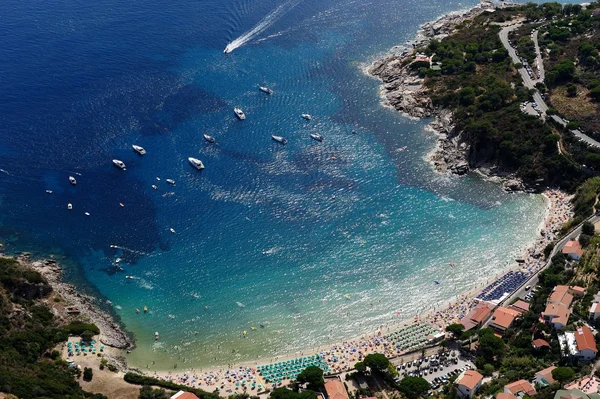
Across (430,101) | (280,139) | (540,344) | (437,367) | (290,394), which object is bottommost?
(540,344)

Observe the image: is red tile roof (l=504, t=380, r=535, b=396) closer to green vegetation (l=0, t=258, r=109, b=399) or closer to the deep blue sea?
the deep blue sea

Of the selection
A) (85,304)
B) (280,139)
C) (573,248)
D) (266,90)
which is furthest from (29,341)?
(266,90)

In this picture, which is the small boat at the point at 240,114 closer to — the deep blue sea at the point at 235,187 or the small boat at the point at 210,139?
the deep blue sea at the point at 235,187

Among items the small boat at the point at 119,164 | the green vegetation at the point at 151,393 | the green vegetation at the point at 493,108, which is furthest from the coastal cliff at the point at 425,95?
the green vegetation at the point at 151,393

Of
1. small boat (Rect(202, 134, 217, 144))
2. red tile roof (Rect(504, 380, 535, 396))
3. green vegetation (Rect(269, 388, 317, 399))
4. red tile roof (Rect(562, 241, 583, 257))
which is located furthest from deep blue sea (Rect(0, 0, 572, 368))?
red tile roof (Rect(504, 380, 535, 396))

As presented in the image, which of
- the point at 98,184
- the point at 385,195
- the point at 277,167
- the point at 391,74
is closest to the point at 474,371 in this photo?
the point at 385,195

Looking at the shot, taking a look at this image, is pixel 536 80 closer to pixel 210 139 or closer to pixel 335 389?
pixel 210 139
